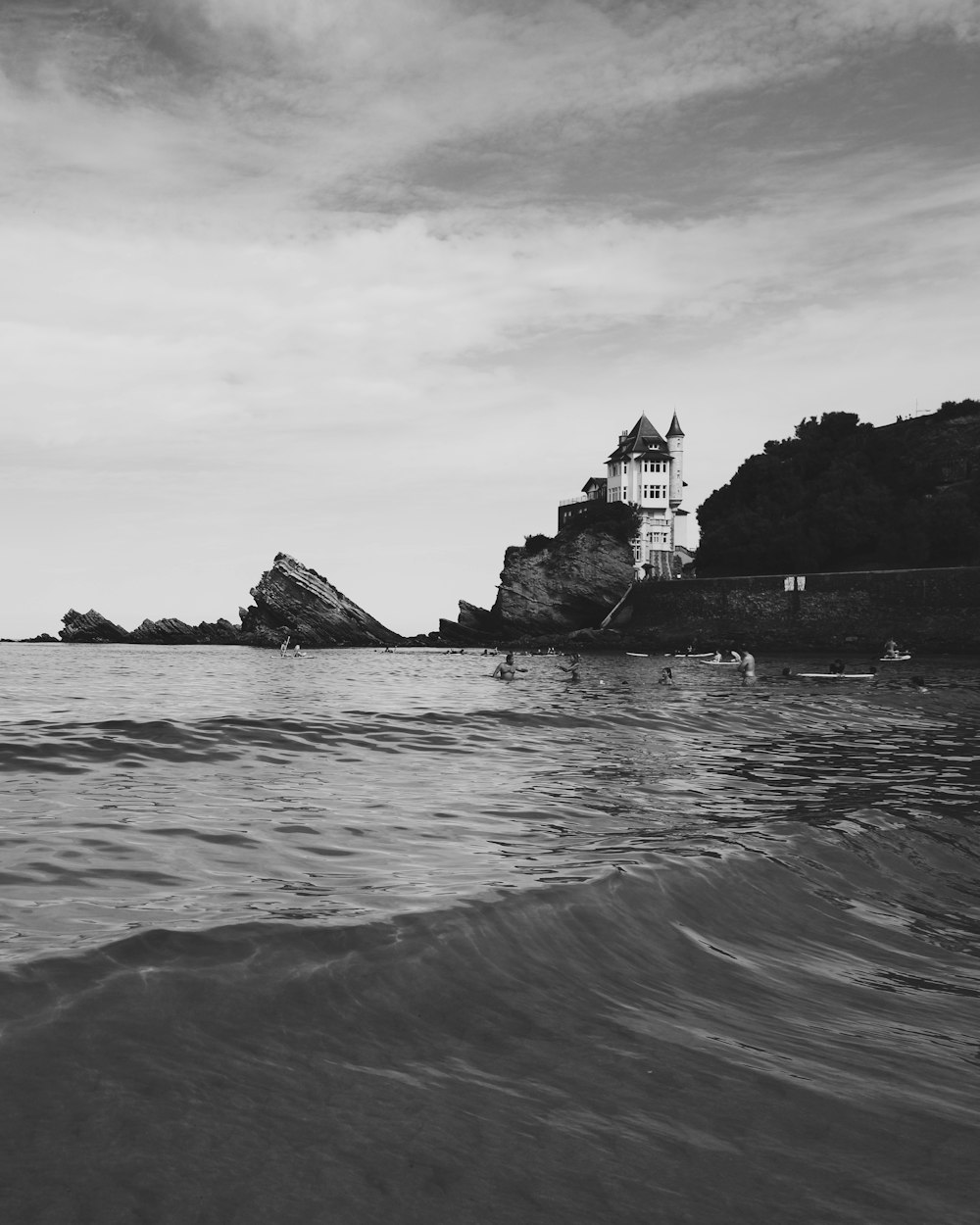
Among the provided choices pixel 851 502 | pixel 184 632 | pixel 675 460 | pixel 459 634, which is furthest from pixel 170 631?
pixel 851 502

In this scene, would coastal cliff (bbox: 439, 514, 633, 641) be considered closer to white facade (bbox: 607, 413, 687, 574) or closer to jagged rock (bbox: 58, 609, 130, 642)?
white facade (bbox: 607, 413, 687, 574)

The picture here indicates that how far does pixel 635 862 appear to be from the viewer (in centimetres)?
660

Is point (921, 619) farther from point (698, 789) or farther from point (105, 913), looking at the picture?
point (105, 913)

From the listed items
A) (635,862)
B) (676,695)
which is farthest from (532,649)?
(635,862)

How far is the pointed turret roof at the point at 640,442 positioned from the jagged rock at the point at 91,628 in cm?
7801

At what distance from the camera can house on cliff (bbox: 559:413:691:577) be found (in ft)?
350

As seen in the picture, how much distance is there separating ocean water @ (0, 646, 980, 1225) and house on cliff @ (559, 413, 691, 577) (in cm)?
9846

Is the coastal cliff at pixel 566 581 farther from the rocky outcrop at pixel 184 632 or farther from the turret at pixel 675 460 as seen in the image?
the rocky outcrop at pixel 184 632

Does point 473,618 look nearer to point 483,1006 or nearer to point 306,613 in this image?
point 306,613

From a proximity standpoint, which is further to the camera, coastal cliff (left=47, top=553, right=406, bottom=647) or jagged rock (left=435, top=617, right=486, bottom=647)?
coastal cliff (left=47, top=553, right=406, bottom=647)

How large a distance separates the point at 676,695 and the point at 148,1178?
25.3 metres

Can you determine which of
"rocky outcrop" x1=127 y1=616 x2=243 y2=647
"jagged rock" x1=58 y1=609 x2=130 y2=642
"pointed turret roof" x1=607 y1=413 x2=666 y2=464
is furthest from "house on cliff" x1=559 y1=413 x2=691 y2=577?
"jagged rock" x1=58 y1=609 x2=130 y2=642

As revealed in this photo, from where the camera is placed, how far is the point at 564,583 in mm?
89312

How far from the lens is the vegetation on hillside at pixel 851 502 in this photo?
72938mm
